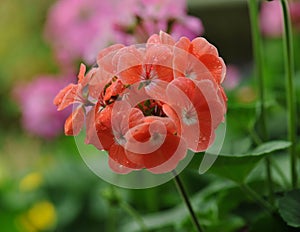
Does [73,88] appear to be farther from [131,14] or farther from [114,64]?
[131,14]

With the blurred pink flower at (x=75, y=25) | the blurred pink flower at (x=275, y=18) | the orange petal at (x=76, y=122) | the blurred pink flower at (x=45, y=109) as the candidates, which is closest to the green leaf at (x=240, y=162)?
the orange petal at (x=76, y=122)

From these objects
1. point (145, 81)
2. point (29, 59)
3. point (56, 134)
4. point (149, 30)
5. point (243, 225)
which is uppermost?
point (145, 81)

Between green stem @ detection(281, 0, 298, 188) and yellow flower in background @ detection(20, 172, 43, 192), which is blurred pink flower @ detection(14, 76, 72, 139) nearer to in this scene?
yellow flower in background @ detection(20, 172, 43, 192)

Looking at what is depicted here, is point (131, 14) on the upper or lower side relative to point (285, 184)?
upper

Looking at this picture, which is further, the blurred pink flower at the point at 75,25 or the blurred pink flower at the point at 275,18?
the blurred pink flower at the point at 275,18

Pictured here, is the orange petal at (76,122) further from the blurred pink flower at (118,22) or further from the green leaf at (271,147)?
the blurred pink flower at (118,22)

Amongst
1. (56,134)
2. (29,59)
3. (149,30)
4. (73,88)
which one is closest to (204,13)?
(29,59)

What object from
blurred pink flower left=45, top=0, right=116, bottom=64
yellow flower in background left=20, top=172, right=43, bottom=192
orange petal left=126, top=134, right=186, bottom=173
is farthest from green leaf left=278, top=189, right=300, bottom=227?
yellow flower in background left=20, top=172, right=43, bottom=192
